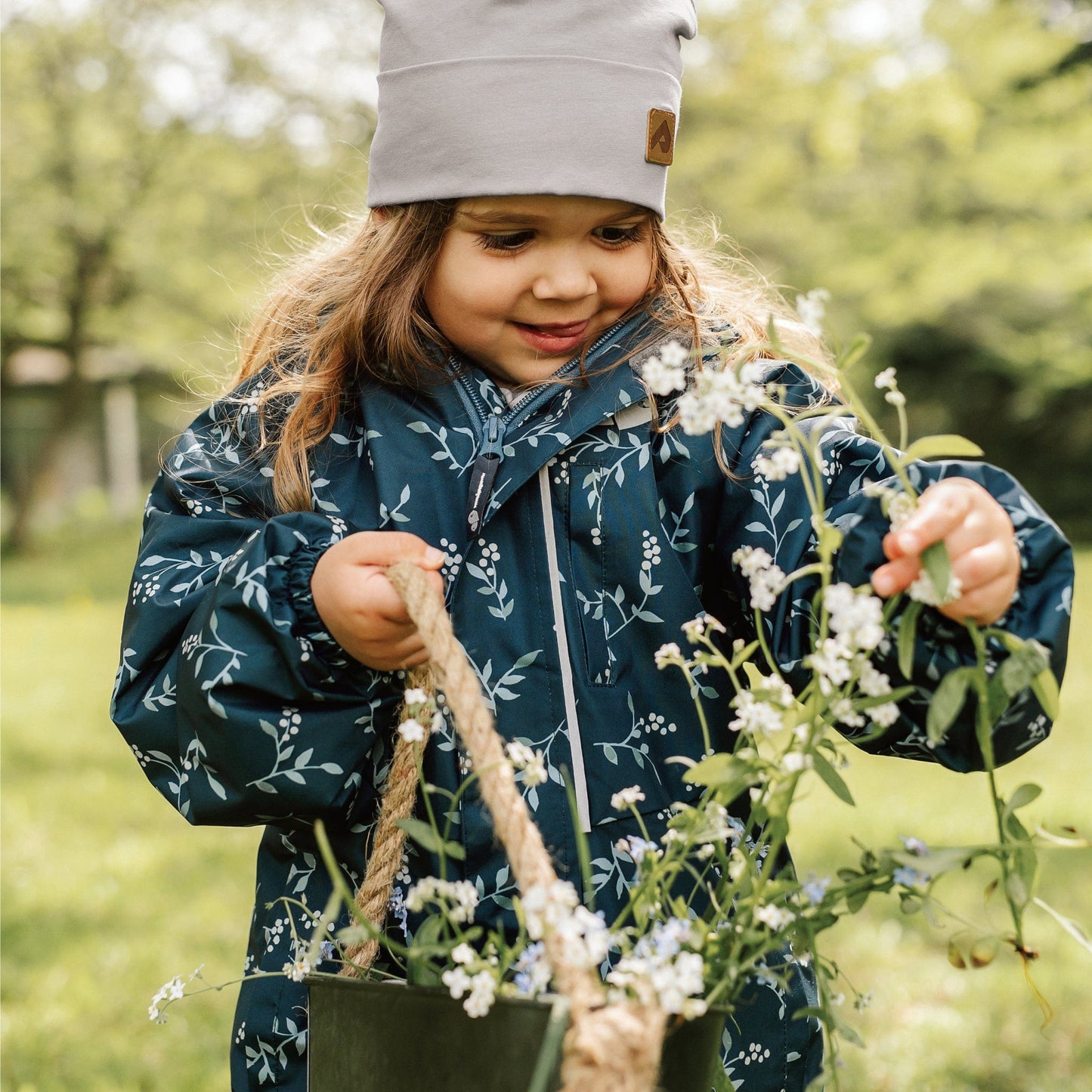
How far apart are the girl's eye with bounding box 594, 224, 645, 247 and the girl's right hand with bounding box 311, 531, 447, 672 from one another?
0.56 meters

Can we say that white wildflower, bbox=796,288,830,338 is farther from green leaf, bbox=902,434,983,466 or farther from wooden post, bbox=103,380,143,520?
wooden post, bbox=103,380,143,520

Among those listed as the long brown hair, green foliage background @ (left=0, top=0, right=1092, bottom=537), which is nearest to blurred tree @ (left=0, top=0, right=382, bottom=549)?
green foliage background @ (left=0, top=0, right=1092, bottom=537)

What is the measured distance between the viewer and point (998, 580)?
1.30 meters

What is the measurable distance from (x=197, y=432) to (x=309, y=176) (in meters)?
11.2

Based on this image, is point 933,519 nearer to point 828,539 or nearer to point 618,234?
point 828,539

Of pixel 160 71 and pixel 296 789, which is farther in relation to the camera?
pixel 160 71

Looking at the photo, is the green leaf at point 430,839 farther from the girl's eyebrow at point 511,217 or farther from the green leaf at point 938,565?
the girl's eyebrow at point 511,217

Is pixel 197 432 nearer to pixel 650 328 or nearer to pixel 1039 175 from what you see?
pixel 650 328

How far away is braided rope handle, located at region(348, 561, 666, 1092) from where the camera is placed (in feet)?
3.16

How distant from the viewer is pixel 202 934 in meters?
3.97

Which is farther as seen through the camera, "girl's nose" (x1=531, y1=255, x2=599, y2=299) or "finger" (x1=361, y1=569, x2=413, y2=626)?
"girl's nose" (x1=531, y1=255, x2=599, y2=299)

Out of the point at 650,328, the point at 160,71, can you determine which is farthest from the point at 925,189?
the point at 650,328

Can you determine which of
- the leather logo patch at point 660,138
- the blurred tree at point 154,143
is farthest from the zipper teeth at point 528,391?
the blurred tree at point 154,143

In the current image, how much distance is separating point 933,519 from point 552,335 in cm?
76
